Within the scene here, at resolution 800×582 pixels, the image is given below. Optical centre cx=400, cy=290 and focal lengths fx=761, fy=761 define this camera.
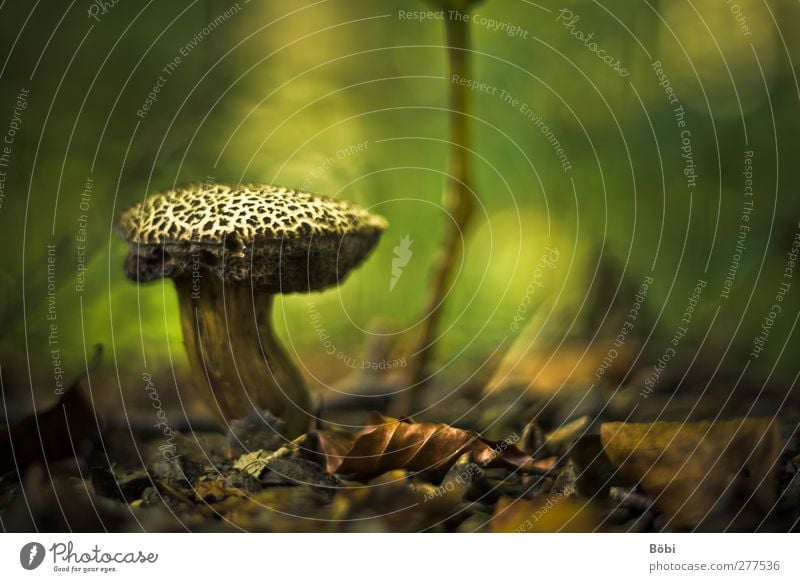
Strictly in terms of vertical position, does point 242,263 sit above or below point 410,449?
above

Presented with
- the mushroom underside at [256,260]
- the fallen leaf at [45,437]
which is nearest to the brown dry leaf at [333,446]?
the mushroom underside at [256,260]

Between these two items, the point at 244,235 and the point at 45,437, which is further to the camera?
the point at 45,437

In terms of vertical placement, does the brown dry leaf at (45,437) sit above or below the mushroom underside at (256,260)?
below

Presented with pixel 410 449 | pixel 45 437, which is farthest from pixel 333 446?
pixel 45 437

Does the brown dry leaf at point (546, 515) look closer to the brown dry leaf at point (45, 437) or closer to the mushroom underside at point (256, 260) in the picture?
the mushroom underside at point (256, 260)

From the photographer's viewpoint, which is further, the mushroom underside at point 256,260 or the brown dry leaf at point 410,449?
the brown dry leaf at point 410,449

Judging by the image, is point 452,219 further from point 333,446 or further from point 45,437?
point 45,437
